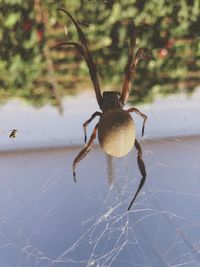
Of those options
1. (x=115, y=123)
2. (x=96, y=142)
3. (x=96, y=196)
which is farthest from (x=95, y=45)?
(x=115, y=123)

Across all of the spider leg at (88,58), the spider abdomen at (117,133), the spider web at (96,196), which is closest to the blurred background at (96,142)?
the spider web at (96,196)

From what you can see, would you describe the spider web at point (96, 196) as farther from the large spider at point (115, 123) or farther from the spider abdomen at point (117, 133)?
the spider abdomen at point (117, 133)

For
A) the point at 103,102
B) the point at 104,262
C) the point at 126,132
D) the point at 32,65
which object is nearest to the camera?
the point at 126,132

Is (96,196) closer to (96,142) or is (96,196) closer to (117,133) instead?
(96,142)

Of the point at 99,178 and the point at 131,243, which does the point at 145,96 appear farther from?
the point at 131,243

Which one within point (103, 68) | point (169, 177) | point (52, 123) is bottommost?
point (169, 177)

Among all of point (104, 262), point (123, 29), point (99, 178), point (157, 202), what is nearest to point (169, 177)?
point (157, 202)
